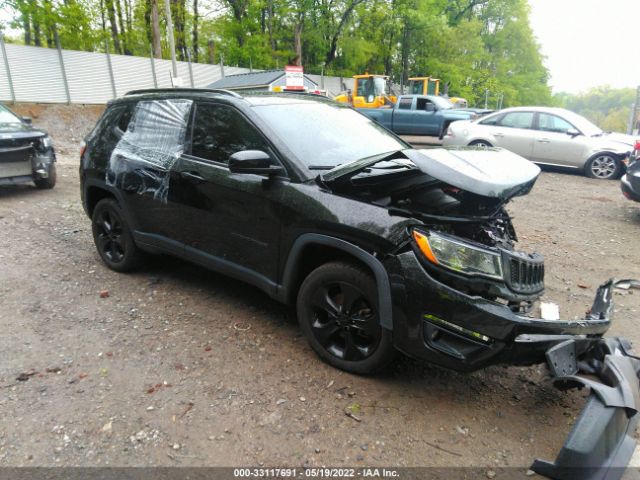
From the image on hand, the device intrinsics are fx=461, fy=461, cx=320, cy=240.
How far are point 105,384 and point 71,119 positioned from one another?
18.5 meters

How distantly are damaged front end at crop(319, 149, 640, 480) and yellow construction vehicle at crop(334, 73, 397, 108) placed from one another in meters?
17.5

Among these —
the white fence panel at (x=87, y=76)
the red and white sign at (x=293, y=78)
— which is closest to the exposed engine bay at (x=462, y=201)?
the red and white sign at (x=293, y=78)

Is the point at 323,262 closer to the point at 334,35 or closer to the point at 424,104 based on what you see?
the point at 424,104

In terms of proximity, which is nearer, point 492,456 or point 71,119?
point 492,456

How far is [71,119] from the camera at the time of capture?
60.2 feet

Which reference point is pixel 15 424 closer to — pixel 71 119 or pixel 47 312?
pixel 47 312

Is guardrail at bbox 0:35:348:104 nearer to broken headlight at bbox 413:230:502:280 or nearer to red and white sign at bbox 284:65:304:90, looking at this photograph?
red and white sign at bbox 284:65:304:90

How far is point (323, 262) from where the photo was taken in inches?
123

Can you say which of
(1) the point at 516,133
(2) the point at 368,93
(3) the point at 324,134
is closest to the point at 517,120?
(1) the point at 516,133

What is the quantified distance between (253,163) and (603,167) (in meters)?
9.97

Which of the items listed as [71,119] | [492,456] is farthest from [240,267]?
[71,119]

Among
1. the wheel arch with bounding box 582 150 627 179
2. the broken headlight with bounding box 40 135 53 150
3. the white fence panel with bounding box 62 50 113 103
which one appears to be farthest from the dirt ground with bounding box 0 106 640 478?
the white fence panel with bounding box 62 50 113 103

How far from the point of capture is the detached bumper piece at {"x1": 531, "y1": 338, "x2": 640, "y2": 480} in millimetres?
2066

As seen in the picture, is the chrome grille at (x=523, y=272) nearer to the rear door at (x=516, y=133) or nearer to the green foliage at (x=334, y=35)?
the rear door at (x=516, y=133)
